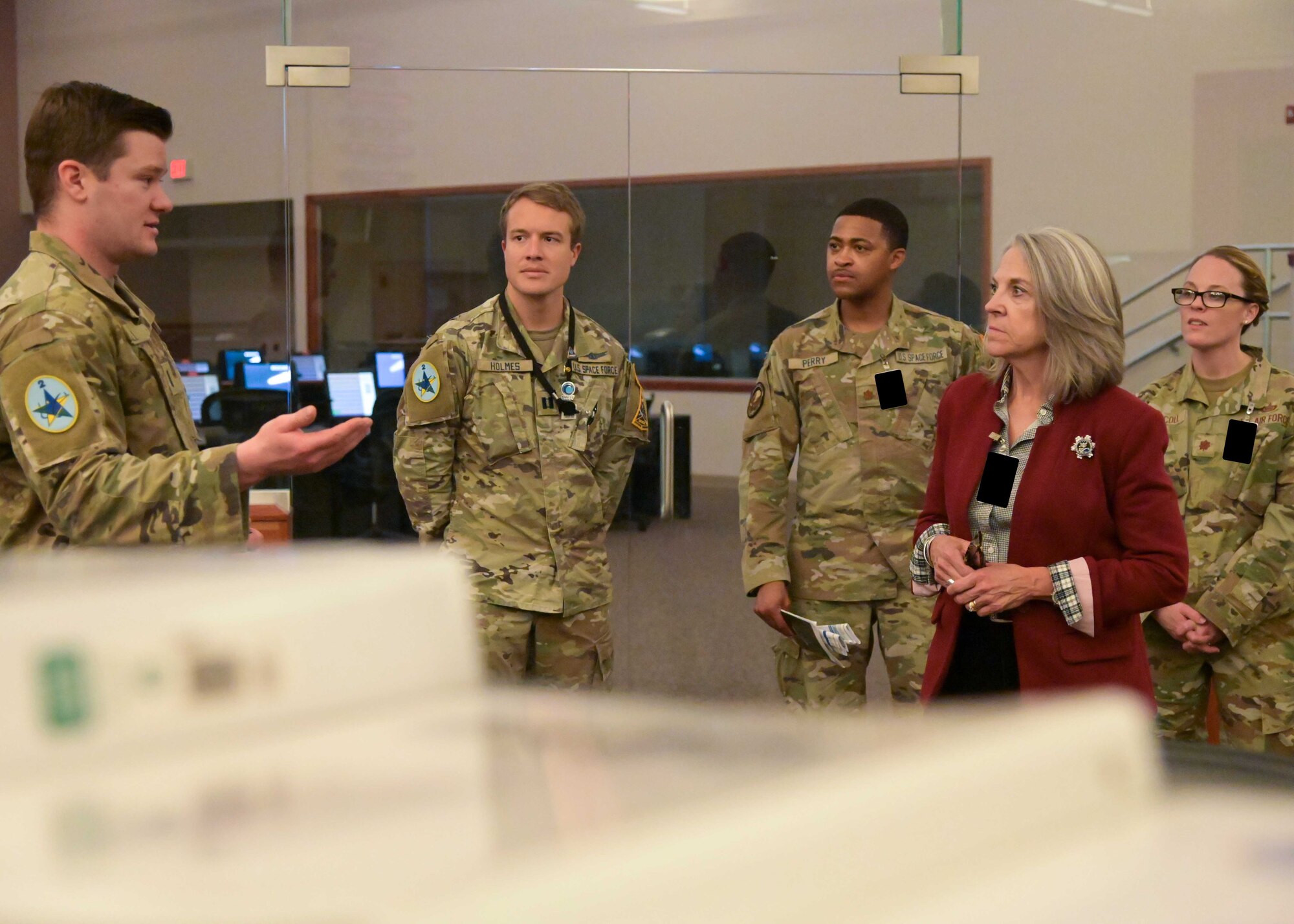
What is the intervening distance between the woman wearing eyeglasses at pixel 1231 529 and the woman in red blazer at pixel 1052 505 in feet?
2.84

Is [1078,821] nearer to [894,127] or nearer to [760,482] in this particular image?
[760,482]

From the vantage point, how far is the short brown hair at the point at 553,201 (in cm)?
349

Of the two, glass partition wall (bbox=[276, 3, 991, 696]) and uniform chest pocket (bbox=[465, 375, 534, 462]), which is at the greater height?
glass partition wall (bbox=[276, 3, 991, 696])

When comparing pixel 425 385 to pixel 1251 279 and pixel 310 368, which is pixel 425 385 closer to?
pixel 310 368

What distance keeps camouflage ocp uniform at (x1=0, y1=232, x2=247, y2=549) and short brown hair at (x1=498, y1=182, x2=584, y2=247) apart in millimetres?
1450

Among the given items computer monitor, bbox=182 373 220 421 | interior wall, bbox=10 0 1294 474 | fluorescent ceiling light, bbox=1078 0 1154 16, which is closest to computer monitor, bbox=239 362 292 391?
computer monitor, bbox=182 373 220 421

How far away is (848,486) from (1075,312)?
104cm

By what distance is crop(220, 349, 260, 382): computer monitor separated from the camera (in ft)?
13.0

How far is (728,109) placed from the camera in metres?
4.05

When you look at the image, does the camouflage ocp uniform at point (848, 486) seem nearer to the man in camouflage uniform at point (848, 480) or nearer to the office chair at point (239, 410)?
the man in camouflage uniform at point (848, 480)

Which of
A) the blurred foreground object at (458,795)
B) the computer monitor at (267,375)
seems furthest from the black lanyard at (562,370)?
the blurred foreground object at (458,795)

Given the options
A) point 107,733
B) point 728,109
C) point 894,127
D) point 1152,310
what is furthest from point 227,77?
point 107,733

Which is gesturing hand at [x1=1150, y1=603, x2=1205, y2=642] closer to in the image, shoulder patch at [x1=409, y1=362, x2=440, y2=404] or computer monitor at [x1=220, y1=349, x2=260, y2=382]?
shoulder patch at [x1=409, y1=362, x2=440, y2=404]

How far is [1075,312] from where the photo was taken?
95.3 inches
